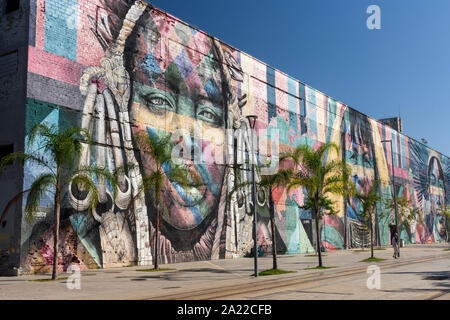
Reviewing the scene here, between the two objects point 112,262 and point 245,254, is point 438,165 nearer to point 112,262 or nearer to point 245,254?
point 245,254

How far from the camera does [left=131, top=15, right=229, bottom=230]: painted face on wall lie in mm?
29188

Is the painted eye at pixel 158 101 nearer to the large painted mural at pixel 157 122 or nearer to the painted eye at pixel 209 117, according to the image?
the large painted mural at pixel 157 122

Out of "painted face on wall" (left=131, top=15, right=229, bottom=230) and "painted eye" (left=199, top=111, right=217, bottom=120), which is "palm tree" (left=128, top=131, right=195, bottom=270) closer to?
"painted face on wall" (left=131, top=15, right=229, bottom=230)

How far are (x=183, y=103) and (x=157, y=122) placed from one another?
3.18 meters

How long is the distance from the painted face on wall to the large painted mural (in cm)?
7

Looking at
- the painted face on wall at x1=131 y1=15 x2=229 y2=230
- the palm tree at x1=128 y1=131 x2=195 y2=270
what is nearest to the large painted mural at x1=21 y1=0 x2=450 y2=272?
the painted face on wall at x1=131 y1=15 x2=229 y2=230

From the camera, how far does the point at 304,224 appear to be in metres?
44.1

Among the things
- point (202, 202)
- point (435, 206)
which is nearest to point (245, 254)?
point (202, 202)

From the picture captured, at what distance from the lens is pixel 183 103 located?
32.1 meters

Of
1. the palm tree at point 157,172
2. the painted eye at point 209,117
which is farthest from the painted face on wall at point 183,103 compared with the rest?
the palm tree at point 157,172

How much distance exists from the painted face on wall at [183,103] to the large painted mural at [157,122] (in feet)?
0.24

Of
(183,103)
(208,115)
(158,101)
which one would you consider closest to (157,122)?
(158,101)

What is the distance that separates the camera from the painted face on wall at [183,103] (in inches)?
1149

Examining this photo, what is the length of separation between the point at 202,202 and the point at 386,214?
35.9 meters
